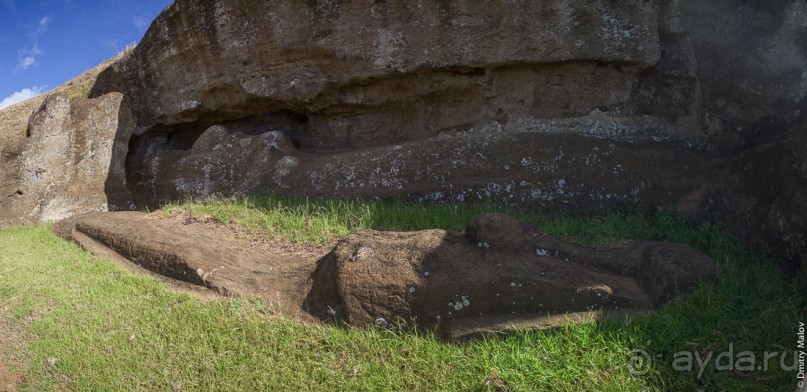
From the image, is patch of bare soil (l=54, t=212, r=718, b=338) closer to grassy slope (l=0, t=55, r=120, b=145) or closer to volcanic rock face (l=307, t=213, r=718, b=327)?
volcanic rock face (l=307, t=213, r=718, b=327)

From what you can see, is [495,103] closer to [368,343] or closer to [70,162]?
[368,343]

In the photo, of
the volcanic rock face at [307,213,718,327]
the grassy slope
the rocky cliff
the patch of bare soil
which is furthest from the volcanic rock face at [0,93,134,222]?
the volcanic rock face at [307,213,718,327]

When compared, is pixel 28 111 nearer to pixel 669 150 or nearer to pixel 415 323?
pixel 415 323

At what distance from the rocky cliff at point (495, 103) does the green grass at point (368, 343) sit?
0.87m

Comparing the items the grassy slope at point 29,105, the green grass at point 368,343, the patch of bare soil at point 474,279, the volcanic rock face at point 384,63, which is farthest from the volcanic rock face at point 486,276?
the grassy slope at point 29,105

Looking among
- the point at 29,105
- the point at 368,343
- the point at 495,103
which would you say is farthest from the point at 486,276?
the point at 29,105

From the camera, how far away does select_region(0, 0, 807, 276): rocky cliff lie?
5.93 m

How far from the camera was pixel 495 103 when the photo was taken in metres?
7.35

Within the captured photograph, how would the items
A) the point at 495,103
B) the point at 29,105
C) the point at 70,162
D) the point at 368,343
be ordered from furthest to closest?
1. the point at 29,105
2. the point at 70,162
3. the point at 495,103
4. the point at 368,343

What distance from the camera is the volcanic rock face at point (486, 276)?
3928 millimetres

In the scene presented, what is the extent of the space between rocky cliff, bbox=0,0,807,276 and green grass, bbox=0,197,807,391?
874 millimetres

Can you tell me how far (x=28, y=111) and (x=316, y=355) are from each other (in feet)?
28.0

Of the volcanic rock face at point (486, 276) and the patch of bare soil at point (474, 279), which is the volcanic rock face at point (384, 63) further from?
the volcanic rock face at point (486, 276)

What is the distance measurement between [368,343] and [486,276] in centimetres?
86
